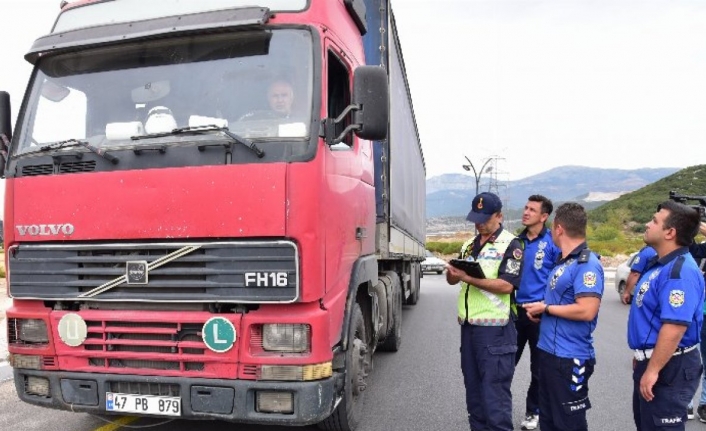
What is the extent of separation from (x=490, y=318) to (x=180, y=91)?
2.42 metres

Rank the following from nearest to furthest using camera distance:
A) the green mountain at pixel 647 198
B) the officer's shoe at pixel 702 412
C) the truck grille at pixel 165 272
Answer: the truck grille at pixel 165 272 → the officer's shoe at pixel 702 412 → the green mountain at pixel 647 198

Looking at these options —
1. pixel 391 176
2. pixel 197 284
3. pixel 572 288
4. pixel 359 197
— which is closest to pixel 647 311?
pixel 572 288

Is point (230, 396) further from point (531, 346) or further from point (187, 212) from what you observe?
point (531, 346)

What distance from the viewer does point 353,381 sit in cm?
384

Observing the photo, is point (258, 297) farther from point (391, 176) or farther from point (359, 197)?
point (391, 176)

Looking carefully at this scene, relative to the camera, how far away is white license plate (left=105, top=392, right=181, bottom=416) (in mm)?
3121

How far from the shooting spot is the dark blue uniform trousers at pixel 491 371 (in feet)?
11.2

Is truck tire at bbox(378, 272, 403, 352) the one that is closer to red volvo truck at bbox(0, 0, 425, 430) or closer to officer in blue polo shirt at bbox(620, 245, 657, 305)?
officer in blue polo shirt at bbox(620, 245, 657, 305)

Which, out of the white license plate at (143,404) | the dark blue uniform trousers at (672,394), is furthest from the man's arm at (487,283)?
the white license plate at (143,404)

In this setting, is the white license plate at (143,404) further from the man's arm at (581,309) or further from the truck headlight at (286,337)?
the man's arm at (581,309)

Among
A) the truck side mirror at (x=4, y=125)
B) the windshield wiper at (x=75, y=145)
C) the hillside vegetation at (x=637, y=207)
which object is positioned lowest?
the hillside vegetation at (x=637, y=207)

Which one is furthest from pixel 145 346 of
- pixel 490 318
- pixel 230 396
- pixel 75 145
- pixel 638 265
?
pixel 638 265

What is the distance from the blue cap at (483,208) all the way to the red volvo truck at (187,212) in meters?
0.85

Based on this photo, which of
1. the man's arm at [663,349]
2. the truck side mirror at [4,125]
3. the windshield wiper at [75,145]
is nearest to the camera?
the man's arm at [663,349]
